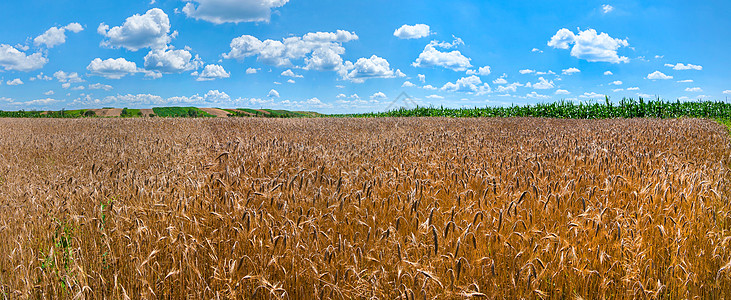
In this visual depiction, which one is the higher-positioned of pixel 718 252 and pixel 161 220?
pixel 161 220

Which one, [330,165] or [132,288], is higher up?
[330,165]

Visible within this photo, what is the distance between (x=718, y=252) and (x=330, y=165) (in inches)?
146

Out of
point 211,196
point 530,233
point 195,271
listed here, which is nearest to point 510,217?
point 530,233

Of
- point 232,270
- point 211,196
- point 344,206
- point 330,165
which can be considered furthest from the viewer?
point 330,165

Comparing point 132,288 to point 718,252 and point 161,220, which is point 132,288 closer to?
point 161,220

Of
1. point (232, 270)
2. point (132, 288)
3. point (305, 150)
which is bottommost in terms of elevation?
point (132, 288)

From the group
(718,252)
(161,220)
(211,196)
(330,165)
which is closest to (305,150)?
(330,165)

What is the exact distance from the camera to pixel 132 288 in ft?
8.27

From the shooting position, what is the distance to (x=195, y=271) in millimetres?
2500

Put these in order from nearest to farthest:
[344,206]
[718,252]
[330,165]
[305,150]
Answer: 1. [718,252]
2. [344,206]
3. [330,165]
4. [305,150]

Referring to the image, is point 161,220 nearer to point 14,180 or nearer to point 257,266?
point 257,266

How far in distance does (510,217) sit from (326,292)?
5.24ft

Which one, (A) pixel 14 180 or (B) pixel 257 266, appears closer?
A: (B) pixel 257 266

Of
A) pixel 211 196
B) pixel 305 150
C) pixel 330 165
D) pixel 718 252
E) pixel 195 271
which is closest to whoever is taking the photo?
pixel 195 271
